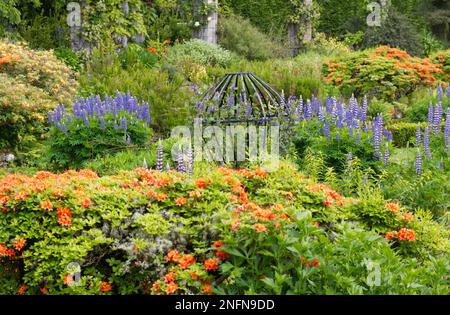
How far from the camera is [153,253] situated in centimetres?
335

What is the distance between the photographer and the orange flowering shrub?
497 inches

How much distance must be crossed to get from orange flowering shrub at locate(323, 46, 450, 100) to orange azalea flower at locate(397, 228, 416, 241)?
9.00m

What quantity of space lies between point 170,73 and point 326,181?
23.2 feet

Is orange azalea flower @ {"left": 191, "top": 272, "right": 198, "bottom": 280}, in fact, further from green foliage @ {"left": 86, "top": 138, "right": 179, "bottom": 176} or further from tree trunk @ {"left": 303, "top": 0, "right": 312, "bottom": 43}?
tree trunk @ {"left": 303, "top": 0, "right": 312, "bottom": 43}

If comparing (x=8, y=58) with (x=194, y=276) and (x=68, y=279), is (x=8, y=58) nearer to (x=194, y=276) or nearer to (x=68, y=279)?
(x=68, y=279)

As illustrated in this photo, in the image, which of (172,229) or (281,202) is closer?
(172,229)

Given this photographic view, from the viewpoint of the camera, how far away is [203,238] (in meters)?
3.39

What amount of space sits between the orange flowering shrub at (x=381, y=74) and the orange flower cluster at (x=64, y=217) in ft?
32.2

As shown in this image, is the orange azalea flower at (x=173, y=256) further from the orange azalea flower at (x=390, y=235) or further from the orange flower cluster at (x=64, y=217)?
the orange azalea flower at (x=390, y=235)

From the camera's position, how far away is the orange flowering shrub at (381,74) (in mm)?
12625

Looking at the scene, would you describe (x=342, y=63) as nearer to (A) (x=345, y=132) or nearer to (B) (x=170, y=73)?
(B) (x=170, y=73)

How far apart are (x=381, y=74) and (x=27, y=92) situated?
7.57 m
